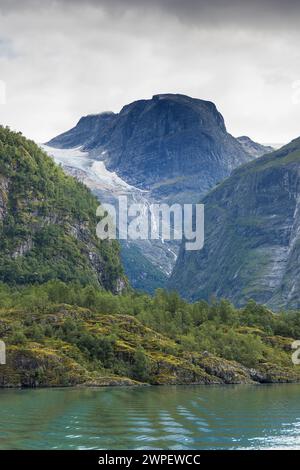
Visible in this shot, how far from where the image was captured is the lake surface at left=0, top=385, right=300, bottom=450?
8381cm

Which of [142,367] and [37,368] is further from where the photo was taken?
[142,367]

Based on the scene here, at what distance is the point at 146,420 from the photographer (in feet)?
330

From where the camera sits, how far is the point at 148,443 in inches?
3226

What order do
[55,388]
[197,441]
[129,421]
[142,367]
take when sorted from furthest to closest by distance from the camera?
1. [142,367]
2. [55,388]
3. [129,421]
4. [197,441]

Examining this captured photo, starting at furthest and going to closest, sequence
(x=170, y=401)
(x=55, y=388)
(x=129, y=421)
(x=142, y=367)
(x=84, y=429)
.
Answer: (x=142, y=367) < (x=55, y=388) < (x=170, y=401) < (x=129, y=421) < (x=84, y=429)

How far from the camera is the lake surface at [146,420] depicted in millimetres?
83812
